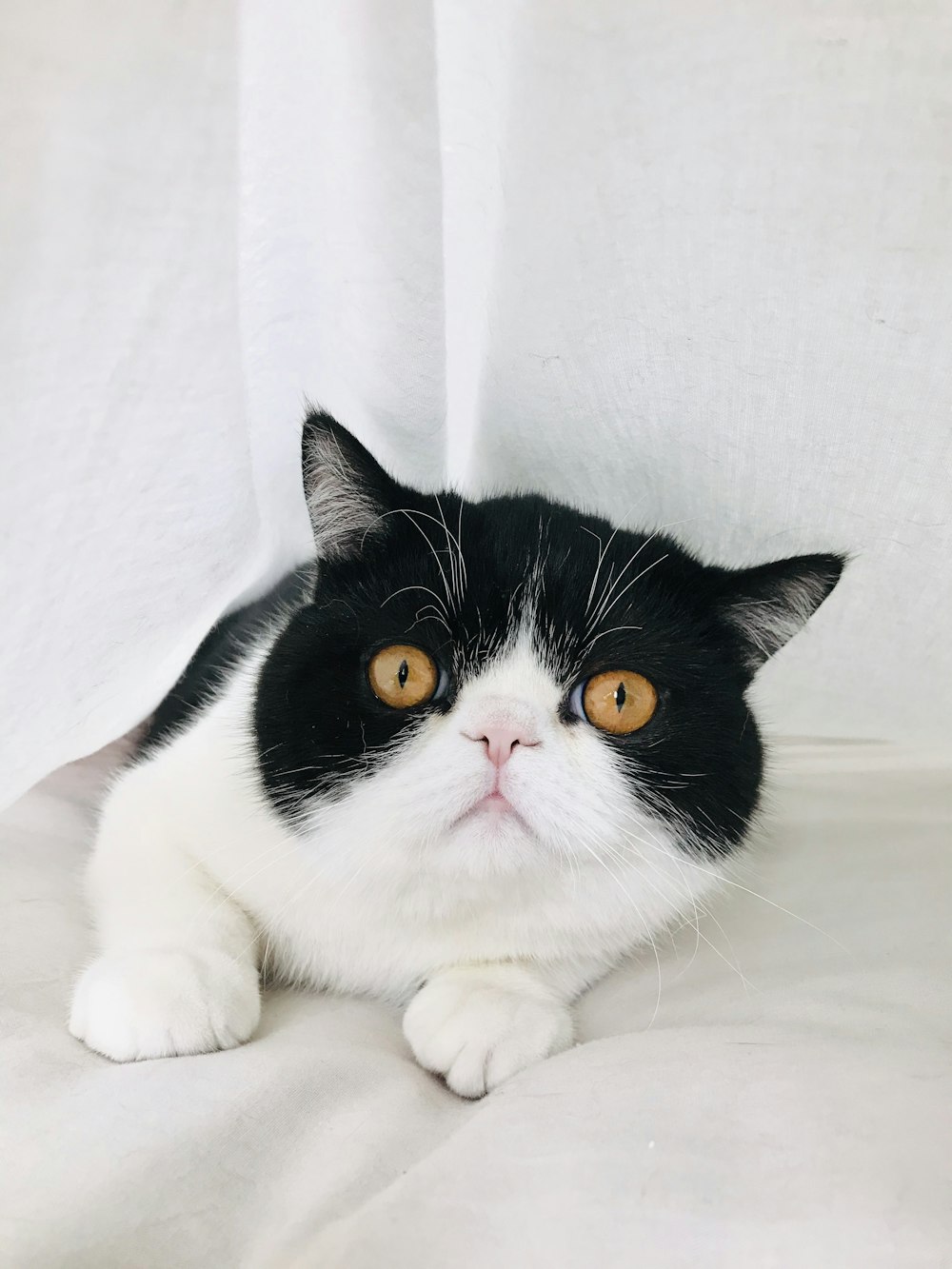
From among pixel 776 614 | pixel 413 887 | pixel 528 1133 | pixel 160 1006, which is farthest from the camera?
pixel 776 614

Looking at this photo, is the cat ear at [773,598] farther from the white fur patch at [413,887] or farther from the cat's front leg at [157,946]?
the cat's front leg at [157,946]

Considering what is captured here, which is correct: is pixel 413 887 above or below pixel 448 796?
below

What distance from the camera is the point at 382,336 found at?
1178 mm

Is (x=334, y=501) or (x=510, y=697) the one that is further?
(x=334, y=501)

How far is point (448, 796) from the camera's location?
86cm

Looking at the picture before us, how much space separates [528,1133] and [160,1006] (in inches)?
13.5

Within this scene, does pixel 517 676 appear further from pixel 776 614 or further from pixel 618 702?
pixel 776 614

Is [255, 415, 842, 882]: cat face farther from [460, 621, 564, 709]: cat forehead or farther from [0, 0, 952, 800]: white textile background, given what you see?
[0, 0, 952, 800]: white textile background

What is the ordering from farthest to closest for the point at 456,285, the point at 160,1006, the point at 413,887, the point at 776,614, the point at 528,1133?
the point at 456,285
the point at 776,614
the point at 413,887
the point at 160,1006
the point at 528,1133

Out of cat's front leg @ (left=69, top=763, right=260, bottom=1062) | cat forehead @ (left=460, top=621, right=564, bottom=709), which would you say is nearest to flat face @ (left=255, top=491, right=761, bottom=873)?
cat forehead @ (left=460, top=621, right=564, bottom=709)

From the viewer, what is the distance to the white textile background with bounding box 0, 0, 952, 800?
0.86 metres

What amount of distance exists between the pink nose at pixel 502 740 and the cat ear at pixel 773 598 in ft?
1.06

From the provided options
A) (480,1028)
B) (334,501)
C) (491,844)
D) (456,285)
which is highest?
(456,285)

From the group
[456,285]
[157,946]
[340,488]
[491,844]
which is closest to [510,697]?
[491,844]
